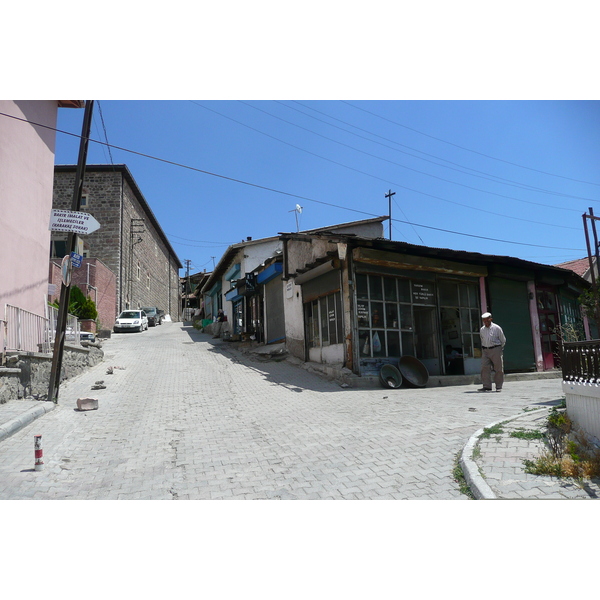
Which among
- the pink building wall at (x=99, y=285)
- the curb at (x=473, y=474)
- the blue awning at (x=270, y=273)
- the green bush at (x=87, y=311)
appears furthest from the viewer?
the pink building wall at (x=99, y=285)

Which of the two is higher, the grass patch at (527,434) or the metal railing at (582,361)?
the metal railing at (582,361)

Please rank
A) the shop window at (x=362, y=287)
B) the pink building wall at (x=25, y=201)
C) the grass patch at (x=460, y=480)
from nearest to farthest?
the grass patch at (x=460, y=480), the pink building wall at (x=25, y=201), the shop window at (x=362, y=287)

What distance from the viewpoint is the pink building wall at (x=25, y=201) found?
9.03 meters

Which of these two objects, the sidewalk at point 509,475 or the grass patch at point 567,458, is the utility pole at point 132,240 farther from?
the grass patch at point 567,458

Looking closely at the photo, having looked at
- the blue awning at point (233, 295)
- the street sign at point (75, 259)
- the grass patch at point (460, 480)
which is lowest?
the grass patch at point (460, 480)

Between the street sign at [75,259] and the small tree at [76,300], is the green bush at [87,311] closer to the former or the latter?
the small tree at [76,300]

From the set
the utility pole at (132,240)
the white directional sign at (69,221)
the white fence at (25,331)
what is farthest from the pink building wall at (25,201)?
the utility pole at (132,240)

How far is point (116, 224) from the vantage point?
28922 mm

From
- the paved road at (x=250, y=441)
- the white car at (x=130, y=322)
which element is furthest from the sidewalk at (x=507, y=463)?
the white car at (x=130, y=322)

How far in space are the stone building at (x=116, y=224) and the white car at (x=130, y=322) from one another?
1.81 m

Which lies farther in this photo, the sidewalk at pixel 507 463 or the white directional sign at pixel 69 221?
the white directional sign at pixel 69 221

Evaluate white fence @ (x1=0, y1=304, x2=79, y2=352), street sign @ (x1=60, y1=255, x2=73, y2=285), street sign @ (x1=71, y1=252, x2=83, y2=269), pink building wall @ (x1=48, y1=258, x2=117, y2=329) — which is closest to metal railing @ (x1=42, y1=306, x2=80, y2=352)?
white fence @ (x1=0, y1=304, x2=79, y2=352)
